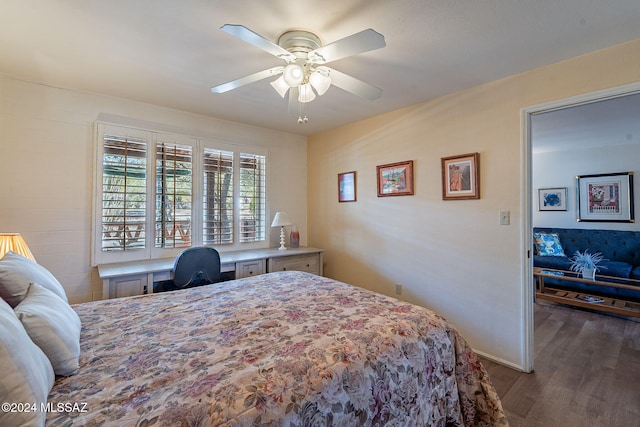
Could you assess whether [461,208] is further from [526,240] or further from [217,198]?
[217,198]

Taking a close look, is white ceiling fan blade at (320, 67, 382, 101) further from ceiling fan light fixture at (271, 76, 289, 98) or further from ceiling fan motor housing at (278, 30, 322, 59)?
ceiling fan light fixture at (271, 76, 289, 98)

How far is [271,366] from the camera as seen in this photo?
1.02 metres

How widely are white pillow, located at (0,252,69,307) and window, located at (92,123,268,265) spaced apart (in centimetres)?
136

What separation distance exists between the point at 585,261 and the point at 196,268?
4998 mm

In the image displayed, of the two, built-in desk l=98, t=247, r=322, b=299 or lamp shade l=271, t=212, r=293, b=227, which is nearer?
built-in desk l=98, t=247, r=322, b=299

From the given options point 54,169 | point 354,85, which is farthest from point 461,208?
point 54,169

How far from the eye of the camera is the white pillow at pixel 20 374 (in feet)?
2.27

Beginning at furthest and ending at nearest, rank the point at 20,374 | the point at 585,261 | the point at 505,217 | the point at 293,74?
the point at 585,261
the point at 505,217
the point at 293,74
the point at 20,374

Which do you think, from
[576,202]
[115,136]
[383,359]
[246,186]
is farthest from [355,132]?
[576,202]

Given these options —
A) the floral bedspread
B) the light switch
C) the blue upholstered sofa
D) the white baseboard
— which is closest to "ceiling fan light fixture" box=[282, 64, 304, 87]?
the floral bedspread

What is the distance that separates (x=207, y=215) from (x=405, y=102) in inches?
96.0

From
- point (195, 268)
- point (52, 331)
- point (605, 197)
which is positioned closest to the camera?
point (52, 331)

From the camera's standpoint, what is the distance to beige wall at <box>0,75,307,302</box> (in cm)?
228

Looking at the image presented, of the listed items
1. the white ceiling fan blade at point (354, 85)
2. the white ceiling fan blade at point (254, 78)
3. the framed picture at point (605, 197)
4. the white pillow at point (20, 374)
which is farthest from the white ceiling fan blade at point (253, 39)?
the framed picture at point (605, 197)
